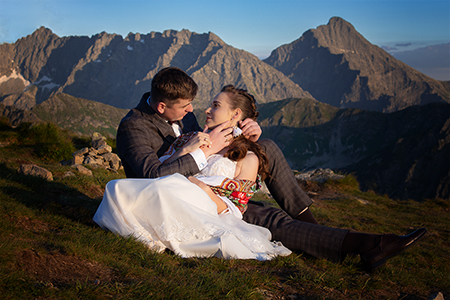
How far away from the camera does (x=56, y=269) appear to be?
2.71 m

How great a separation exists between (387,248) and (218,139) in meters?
2.75

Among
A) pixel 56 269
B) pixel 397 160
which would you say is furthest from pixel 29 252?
pixel 397 160

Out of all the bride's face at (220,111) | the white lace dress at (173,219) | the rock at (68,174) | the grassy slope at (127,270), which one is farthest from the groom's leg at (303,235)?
the rock at (68,174)

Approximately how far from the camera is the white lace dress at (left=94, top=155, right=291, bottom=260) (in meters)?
3.40

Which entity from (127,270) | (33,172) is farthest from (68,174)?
(127,270)

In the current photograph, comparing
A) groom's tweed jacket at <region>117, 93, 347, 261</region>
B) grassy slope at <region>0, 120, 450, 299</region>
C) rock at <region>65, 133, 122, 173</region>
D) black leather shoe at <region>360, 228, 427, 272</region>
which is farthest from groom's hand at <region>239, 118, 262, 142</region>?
rock at <region>65, 133, 122, 173</region>

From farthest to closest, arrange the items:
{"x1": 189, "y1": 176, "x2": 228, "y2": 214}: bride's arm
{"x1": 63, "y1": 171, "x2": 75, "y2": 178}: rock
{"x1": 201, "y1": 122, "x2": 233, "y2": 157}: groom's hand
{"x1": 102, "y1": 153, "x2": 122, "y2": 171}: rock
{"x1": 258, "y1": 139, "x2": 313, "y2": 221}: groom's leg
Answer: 1. {"x1": 102, "y1": 153, "x2": 122, "y2": 171}: rock
2. {"x1": 63, "y1": 171, "x2": 75, "y2": 178}: rock
3. {"x1": 258, "y1": 139, "x2": 313, "y2": 221}: groom's leg
4. {"x1": 201, "y1": 122, "x2": 233, "y2": 157}: groom's hand
5. {"x1": 189, "y1": 176, "x2": 228, "y2": 214}: bride's arm

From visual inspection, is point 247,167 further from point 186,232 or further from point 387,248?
point 387,248

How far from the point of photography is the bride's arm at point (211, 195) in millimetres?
3889

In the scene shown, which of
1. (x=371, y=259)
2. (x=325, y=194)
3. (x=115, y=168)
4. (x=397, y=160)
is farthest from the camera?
(x=397, y=160)

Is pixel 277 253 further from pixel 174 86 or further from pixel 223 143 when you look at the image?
pixel 174 86

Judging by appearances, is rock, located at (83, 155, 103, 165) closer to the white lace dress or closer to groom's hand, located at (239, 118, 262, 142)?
the white lace dress

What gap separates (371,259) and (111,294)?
128 inches

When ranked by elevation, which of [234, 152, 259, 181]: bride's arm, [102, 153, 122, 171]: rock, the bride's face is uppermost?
the bride's face
